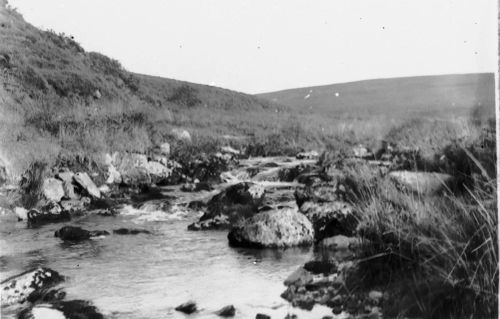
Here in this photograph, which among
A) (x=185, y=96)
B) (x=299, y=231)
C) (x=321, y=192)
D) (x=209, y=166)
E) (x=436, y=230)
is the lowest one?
(x=299, y=231)

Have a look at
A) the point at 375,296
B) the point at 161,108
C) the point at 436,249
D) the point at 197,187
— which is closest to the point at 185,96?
the point at 161,108

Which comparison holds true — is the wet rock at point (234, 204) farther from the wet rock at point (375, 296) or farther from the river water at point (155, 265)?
the wet rock at point (375, 296)

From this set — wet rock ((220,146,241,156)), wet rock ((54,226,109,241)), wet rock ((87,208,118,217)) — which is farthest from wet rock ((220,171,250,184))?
wet rock ((54,226,109,241))

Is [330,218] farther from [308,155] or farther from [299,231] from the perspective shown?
[308,155]

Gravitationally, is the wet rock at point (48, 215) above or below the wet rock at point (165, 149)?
below

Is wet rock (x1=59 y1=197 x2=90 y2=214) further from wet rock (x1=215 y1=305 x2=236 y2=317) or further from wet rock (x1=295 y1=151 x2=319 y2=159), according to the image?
wet rock (x1=215 y1=305 x2=236 y2=317)

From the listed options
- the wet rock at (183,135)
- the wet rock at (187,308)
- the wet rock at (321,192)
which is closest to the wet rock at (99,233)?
the wet rock at (183,135)
